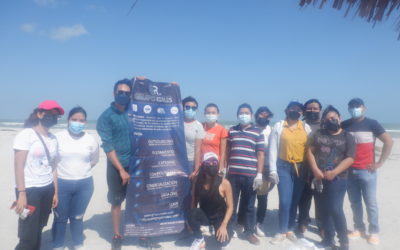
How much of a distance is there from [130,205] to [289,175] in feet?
7.73

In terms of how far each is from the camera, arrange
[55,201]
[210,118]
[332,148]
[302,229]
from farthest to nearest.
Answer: [302,229] < [210,118] < [332,148] < [55,201]

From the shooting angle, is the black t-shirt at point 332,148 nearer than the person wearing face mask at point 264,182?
Yes

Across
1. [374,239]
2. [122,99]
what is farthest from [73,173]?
[374,239]

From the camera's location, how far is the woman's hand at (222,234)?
3729 millimetres

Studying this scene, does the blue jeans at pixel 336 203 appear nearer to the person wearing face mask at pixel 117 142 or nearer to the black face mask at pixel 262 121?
the black face mask at pixel 262 121

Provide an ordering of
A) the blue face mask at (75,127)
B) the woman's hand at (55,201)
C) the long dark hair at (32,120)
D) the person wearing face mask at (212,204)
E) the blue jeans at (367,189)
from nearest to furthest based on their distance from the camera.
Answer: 1. the long dark hair at (32,120)
2. the woman's hand at (55,201)
3. the blue face mask at (75,127)
4. the person wearing face mask at (212,204)
5. the blue jeans at (367,189)

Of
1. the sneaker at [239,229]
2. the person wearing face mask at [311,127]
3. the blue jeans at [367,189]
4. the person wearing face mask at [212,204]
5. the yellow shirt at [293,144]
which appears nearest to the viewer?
the person wearing face mask at [212,204]

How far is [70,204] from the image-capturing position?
3.57 m

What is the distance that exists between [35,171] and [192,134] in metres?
2.17

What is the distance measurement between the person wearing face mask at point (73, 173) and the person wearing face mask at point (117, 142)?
0.82 ft

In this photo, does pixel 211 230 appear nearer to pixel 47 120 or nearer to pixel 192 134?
pixel 192 134

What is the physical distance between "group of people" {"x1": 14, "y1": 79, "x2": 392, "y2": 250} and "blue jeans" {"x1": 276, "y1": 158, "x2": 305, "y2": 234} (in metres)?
0.01

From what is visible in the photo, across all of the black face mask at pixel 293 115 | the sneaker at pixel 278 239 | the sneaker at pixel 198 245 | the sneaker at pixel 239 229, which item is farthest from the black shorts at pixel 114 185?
the black face mask at pixel 293 115

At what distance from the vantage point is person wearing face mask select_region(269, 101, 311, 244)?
4.00 metres
